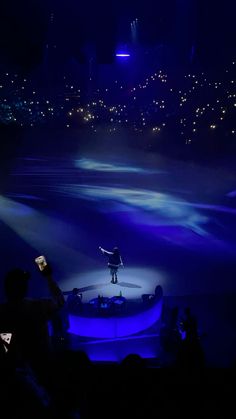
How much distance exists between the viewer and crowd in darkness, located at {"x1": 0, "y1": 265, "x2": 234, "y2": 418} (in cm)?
175

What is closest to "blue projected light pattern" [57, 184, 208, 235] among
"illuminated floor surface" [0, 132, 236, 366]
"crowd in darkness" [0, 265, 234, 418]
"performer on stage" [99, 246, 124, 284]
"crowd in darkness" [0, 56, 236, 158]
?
"illuminated floor surface" [0, 132, 236, 366]

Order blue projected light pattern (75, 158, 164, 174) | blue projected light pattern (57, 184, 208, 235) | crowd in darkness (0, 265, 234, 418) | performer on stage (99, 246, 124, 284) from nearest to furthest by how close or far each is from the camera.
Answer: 1. crowd in darkness (0, 265, 234, 418)
2. performer on stage (99, 246, 124, 284)
3. blue projected light pattern (57, 184, 208, 235)
4. blue projected light pattern (75, 158, 164, 174)

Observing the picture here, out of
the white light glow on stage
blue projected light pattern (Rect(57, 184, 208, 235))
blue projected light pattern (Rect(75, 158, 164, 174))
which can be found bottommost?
the white light glow on stage

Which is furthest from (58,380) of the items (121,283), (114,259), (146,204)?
(146,204)

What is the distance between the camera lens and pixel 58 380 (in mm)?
1956

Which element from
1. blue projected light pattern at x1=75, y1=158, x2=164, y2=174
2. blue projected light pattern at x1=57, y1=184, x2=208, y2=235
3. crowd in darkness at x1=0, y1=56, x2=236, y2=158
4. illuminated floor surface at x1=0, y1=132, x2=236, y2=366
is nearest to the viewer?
illuminated floor surface at x1=0, y1=132, x2=236, y2=366

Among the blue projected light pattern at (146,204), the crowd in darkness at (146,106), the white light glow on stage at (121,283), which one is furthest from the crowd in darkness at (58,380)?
the crowd in darkness at (146,106)

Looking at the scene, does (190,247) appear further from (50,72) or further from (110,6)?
(50,72)

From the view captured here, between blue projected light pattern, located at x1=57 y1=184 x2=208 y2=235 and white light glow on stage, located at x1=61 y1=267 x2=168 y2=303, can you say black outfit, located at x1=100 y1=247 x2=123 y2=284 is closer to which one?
white light glow on stage, located at x1=61 y1=267 x2=168 y2=303

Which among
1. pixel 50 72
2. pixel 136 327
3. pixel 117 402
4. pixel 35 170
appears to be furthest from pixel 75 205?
pixel 117 402

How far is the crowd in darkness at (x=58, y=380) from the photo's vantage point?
1746 mm

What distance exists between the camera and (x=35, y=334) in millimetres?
A: 2205

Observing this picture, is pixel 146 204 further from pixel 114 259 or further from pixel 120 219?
pixel 114 259

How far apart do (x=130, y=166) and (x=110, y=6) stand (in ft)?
25.2
